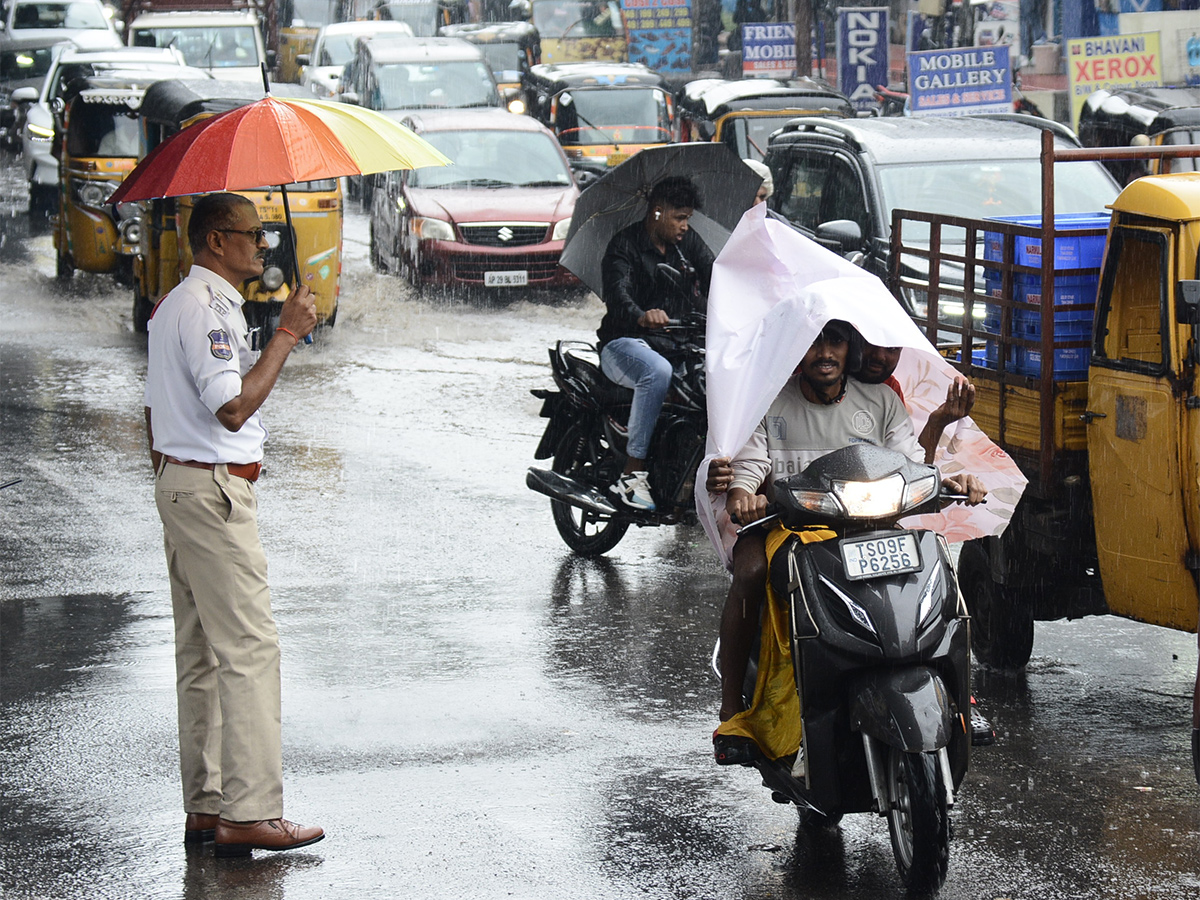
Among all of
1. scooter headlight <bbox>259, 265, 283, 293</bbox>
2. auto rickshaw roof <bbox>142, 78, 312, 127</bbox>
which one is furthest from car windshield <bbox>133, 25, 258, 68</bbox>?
scooter headlight <bbox>259, 265, 283, 293</bbox>

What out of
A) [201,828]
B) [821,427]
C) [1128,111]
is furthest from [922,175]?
[1128,111]

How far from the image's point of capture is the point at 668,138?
79.9 ft

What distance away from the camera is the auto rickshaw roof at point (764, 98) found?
858 inches

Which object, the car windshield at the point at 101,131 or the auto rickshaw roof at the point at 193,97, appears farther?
the car windshield at the point at 101,131

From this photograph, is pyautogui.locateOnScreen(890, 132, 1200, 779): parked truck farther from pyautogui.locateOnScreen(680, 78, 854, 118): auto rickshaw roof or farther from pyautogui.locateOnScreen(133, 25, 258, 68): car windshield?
pyautogui.locateOnScreen(133, 25, 258, 68): car windshield

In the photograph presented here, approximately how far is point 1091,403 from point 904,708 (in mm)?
2070

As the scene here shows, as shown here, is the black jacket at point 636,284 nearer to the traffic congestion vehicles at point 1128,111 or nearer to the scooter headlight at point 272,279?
the scooter headlight at point 272,279

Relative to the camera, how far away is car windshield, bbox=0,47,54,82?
3180 cm

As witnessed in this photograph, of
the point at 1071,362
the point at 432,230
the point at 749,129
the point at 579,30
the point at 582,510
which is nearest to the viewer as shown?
the point at 1071,362

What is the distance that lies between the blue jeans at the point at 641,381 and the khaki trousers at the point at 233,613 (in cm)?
332

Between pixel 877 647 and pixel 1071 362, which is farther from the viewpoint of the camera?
pixel 1071 362

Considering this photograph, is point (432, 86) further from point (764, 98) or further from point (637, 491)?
point (637, 491)

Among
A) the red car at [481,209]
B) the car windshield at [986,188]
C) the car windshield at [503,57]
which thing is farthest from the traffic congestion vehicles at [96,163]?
the car windshield at [503,57]

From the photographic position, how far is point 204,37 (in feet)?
102
